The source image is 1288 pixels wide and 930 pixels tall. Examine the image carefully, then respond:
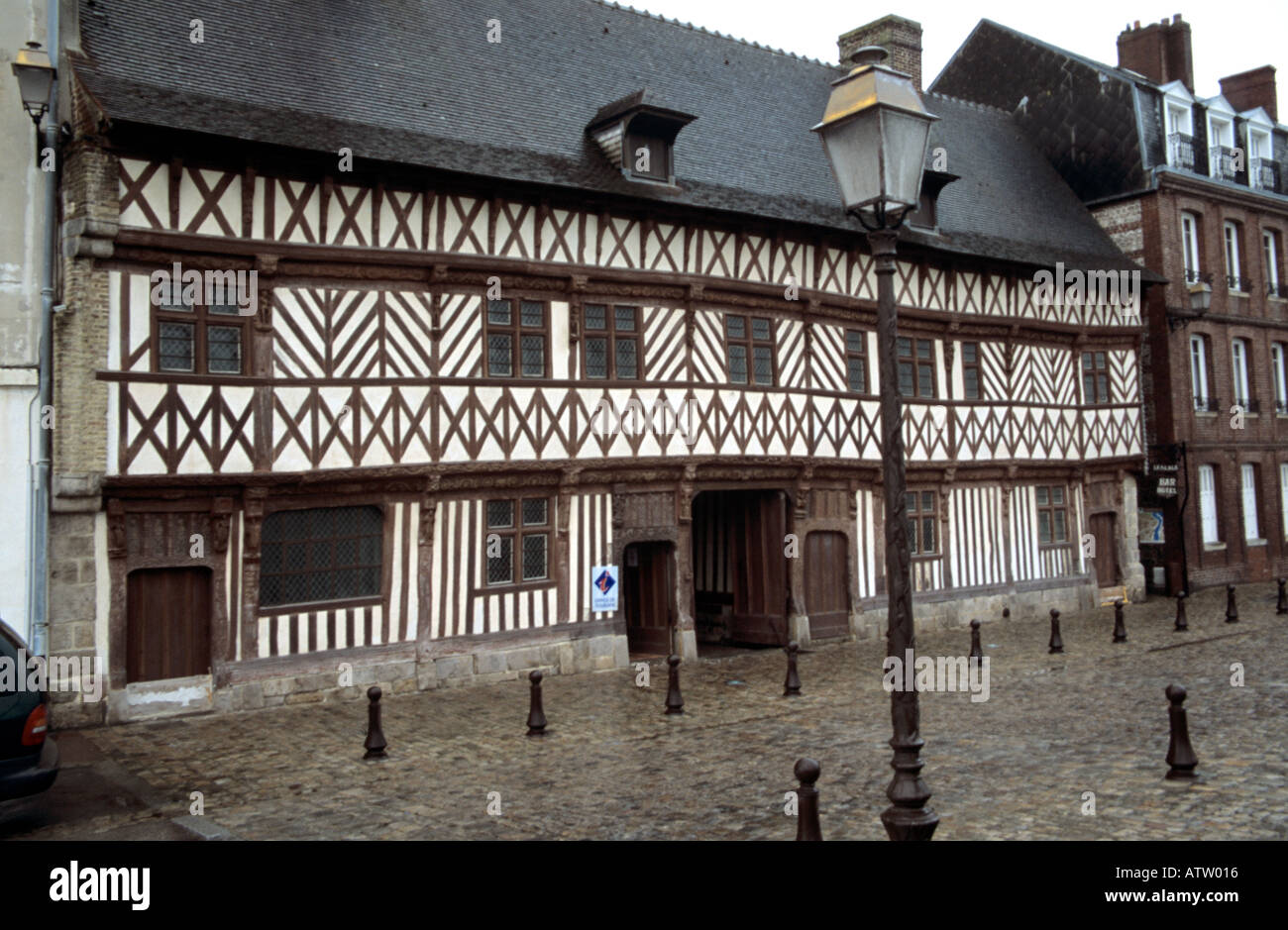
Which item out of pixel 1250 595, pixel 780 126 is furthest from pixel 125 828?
pixel 1250 595

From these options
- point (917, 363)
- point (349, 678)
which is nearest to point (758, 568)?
point (917, 363)

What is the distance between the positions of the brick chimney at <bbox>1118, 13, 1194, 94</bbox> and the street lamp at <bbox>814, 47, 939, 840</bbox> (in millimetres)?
23200

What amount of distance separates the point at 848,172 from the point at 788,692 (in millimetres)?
7594

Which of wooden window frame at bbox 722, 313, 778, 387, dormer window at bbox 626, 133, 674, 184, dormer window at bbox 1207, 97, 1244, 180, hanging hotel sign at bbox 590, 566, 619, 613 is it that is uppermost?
dormer window at bbox 1207, 97, 1244, 180

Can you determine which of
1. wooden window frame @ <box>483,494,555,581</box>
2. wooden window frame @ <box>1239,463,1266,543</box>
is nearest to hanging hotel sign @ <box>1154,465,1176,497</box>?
wooden window frame @ <box>1239,463,1266,543</box>

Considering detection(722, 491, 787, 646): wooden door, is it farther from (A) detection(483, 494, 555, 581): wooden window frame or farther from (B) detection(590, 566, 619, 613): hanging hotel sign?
(A) detection(483, 494, 555, 581): wooden window frame

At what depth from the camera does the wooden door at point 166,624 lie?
1095cm

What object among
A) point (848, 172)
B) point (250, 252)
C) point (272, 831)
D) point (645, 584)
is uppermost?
point (250, 252)

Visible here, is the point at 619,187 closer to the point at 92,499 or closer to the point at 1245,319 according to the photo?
the point at 92,499

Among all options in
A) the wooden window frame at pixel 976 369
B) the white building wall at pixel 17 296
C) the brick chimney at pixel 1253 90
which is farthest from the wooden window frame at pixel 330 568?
the brick chimney at pixel 1253 90

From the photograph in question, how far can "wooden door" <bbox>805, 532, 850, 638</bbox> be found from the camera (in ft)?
55.0

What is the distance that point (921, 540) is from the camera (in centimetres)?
1855

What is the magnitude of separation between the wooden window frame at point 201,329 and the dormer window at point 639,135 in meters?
5.73

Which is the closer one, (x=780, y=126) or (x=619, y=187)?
(x=619, y=187)
